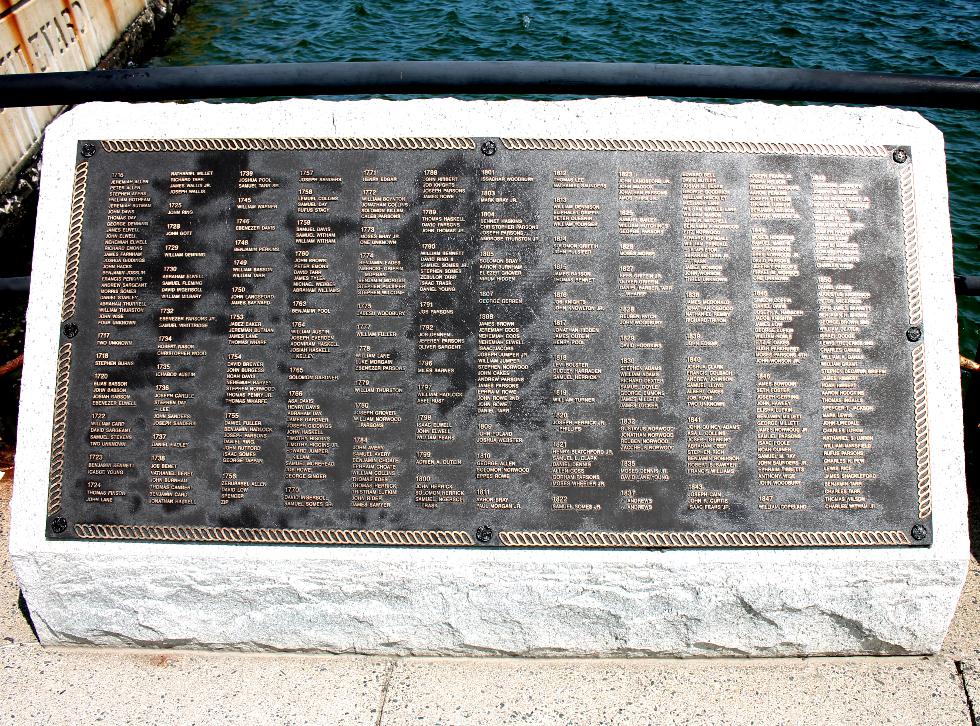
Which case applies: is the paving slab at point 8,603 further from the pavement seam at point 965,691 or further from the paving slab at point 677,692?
the pavement seam at point 965,691

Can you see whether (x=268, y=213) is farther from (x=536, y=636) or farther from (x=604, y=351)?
(x=536, y=636)

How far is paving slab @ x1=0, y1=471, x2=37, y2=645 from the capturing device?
3.84 metres

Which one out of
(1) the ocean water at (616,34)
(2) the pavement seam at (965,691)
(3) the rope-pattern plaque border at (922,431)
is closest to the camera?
(2) the pavement seam at (965,691)

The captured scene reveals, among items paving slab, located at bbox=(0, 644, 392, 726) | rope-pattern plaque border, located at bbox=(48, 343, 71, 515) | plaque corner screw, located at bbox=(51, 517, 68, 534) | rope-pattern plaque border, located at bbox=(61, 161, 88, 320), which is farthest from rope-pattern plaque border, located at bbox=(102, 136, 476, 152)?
paving slab, located at bbox=(0, 644, 392, 726)

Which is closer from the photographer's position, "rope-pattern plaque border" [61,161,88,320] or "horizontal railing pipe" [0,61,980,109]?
"rope-pattern plaque border" [61,161,88,320]

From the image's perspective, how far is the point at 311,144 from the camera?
3658 mm

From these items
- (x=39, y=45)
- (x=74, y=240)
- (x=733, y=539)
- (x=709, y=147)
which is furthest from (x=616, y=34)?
(x=733, y=539)

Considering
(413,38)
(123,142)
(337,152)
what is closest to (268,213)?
(337,152)

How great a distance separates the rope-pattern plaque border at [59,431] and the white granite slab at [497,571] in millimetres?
39

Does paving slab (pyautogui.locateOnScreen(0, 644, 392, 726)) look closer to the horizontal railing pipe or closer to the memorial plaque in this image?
the memorial plaque

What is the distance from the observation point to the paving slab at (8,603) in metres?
3.84

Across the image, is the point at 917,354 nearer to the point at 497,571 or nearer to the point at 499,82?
the point at 497,571

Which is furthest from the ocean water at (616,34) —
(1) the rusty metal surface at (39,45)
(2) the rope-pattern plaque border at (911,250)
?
(2) the rope-pattern plaque border at (911,250)

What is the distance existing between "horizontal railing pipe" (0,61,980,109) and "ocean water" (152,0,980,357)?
8.50 meters
